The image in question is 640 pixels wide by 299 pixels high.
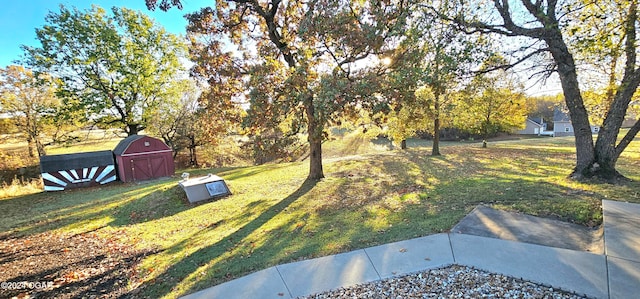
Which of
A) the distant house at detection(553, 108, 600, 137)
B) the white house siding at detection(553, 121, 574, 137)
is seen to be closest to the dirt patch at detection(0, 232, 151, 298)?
the distant house at detection(553, 108, 600, 137)

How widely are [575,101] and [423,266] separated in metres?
6.42

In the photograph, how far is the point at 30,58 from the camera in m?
14.7

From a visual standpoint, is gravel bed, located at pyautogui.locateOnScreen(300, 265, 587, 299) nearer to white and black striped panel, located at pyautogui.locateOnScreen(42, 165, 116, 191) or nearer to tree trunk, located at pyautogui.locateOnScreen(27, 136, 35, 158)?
white and black striped panel, located at pyautogui.locateOnScreen(42, 165, 116, 191)

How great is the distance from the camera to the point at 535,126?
44.7 metres

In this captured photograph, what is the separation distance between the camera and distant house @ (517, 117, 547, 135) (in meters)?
44.0

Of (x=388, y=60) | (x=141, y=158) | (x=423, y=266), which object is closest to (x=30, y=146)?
(x=141, y=158)

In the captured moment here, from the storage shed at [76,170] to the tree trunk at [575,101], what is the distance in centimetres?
2004

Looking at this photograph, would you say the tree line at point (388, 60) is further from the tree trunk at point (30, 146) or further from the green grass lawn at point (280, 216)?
the tree trunk at point (30, 146)

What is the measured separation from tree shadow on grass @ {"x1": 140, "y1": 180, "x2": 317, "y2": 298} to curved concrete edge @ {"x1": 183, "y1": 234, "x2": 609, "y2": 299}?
0.81 m

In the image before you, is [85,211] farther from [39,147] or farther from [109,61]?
[39,147]

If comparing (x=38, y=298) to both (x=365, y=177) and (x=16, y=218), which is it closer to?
(x=16, y=218)

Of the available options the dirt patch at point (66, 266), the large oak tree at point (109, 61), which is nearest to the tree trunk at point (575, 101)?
the dirt patch at point (66, 266)

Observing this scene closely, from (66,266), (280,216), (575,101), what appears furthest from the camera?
(280,216)

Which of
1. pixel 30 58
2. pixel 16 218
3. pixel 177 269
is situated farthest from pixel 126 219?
pixel 30 58
